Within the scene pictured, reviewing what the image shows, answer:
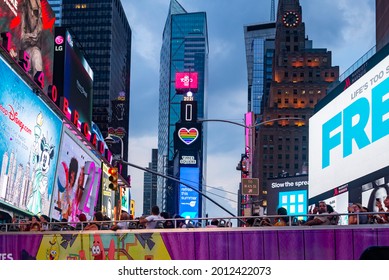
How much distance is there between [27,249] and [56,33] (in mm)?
53643

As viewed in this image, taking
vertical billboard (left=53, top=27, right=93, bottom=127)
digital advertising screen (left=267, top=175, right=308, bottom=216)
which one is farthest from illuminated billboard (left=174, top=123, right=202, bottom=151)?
digital advertising screen (left=267, top=175, right=308, bottom=216)

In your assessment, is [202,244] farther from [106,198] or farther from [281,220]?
[106,198]

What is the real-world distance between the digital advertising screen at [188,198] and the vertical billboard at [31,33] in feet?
164

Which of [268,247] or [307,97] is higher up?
[307,97]

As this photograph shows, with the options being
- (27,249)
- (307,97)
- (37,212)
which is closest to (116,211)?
(37,212)

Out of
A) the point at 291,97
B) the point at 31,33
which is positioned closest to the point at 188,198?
the point at 291,97

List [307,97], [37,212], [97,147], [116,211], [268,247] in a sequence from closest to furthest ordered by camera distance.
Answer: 1. [268,247]
2. [37,212]
3. [97,147]
4. [116,211]
5. [307,97]

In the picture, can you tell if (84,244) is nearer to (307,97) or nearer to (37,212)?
(37,212)

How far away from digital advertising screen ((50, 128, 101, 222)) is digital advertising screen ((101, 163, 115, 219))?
2.86m

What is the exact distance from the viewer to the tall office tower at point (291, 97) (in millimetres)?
140250

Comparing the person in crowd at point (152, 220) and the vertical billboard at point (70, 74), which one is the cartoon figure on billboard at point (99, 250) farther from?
the vertical billboard at point (70, 74)

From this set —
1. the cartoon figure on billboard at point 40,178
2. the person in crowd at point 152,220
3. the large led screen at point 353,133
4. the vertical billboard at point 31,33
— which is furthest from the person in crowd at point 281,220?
the cartoon figure on billboard at point 40,178
